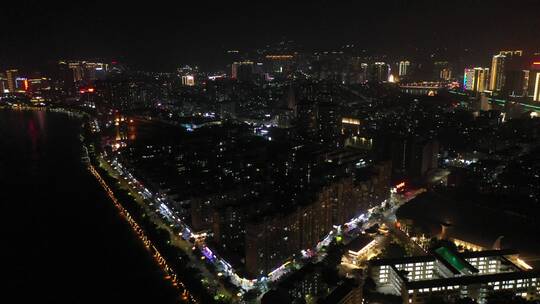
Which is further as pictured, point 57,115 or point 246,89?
point 246,89

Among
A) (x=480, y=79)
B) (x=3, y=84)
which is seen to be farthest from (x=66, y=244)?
(x=3, y=84)

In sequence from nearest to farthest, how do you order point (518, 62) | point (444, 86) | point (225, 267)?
point (225, 267)
point (518, 62)
point (444, 86)

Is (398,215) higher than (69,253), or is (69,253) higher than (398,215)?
(398,215)

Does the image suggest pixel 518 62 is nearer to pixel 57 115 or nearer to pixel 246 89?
pixel 246 89

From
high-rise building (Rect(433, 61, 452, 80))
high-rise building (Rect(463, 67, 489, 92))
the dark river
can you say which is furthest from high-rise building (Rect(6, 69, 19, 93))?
high-rise building (Rect(463, 67, 489, 92))

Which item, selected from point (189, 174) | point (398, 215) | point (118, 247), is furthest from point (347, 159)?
point (118, 247)

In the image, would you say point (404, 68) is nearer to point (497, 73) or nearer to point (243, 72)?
point (497, 73)

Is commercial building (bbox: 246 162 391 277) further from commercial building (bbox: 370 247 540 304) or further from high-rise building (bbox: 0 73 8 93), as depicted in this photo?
high-rise building (bbox: 0 73 8 93)
